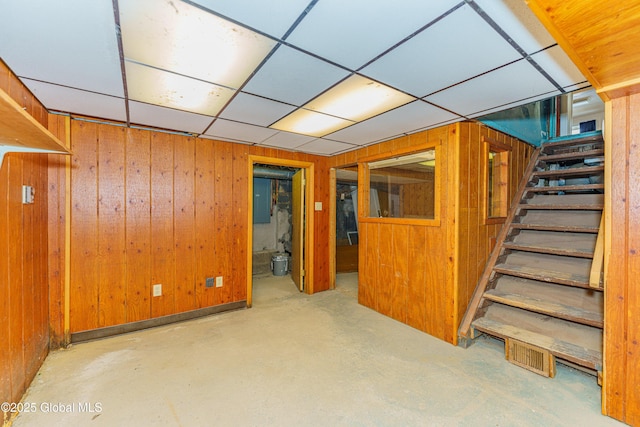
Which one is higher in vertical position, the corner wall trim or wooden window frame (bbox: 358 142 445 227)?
wooden window frame (bbox: 358 142 445 227)

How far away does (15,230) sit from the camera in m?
1.78

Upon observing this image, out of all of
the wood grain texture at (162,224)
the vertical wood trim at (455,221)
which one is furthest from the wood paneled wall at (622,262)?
the wood grain texture at (162,224)

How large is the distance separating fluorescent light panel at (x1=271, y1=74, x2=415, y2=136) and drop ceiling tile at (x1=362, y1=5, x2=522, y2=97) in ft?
0.45

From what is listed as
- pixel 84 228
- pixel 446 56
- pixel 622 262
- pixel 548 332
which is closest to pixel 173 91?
pixel 84 228

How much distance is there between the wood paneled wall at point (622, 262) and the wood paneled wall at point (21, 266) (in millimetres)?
3599

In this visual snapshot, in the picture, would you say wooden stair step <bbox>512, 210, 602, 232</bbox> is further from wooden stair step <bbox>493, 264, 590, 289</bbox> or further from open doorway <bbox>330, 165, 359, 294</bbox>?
open doorway <bbox>330, 165, 359, 294</bbox>

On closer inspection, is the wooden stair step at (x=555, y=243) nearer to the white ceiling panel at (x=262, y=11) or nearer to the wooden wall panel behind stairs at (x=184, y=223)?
the white ceiling panel at (x=262, y=11)

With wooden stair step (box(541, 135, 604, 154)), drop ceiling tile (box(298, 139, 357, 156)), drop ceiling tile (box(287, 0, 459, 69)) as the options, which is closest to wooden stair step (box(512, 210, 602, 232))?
wooden stair step (box(541, 135, 604, 154))

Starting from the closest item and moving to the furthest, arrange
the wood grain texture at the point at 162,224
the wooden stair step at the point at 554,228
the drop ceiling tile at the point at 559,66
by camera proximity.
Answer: the drop ceiling tile at the point at 559,66, the wooden stair step at the point at 554,228, the wood grain texture at the point at 162,224

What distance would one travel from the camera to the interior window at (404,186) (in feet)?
9.96

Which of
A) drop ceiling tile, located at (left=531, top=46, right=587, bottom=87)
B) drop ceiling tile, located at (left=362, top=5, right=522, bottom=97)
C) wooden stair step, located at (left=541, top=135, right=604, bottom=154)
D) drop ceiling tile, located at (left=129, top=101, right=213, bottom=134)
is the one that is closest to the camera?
drop ceiling tile, located at (left=362, top=5, right=522, bottom=97)

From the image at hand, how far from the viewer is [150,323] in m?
2.88

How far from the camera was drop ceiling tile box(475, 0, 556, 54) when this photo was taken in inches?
44.0

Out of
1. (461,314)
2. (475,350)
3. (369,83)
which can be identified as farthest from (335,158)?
(475,350)
